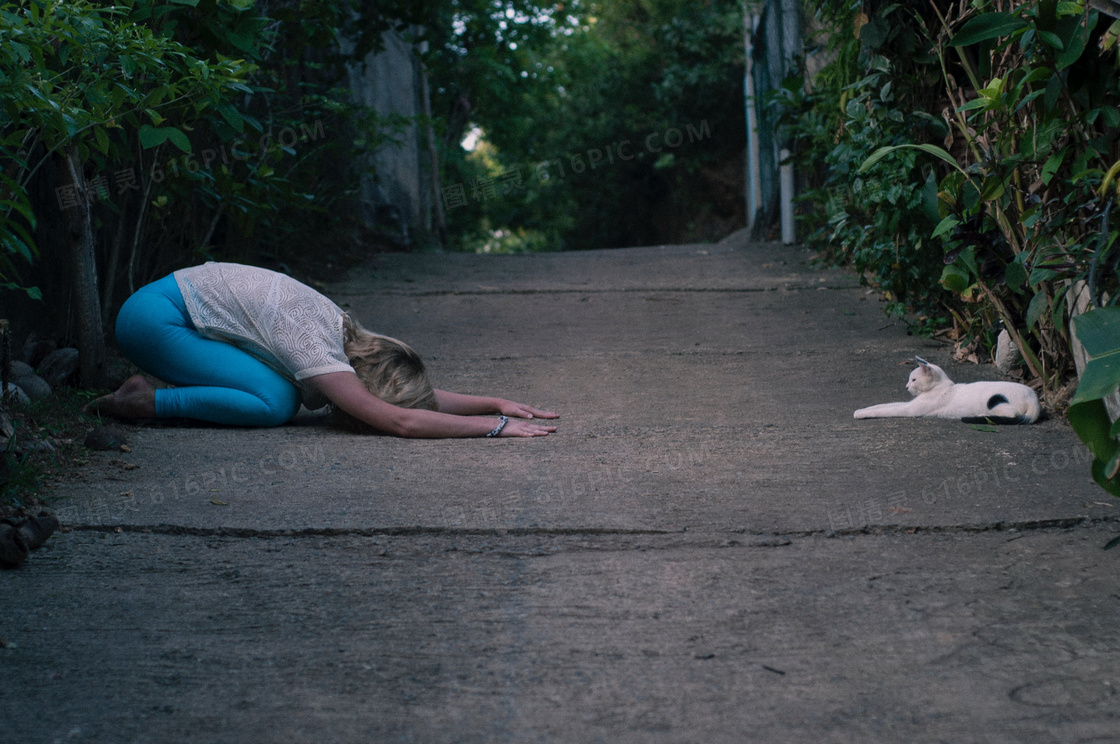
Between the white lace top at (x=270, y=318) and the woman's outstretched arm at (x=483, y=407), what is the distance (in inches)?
18.7

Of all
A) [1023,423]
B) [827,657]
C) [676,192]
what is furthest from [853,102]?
[676,192]

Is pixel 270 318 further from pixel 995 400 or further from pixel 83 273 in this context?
pixel 995 400

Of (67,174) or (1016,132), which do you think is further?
(67,174)

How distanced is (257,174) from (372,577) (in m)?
3.21

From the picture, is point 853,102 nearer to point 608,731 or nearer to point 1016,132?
point 1016,132

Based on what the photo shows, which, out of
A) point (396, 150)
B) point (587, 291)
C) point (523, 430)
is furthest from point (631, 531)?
point (396, 150)

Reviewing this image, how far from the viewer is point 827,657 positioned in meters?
1.79

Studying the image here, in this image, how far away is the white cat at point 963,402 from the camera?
128 inches

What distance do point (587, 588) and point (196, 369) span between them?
205 centimetres

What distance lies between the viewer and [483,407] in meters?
3.54

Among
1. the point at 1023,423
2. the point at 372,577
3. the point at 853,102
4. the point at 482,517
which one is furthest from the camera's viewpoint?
the point at 853,102

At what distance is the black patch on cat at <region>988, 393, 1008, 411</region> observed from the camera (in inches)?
128

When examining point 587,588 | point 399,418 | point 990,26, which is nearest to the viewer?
point 587,588

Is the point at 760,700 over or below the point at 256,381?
below
